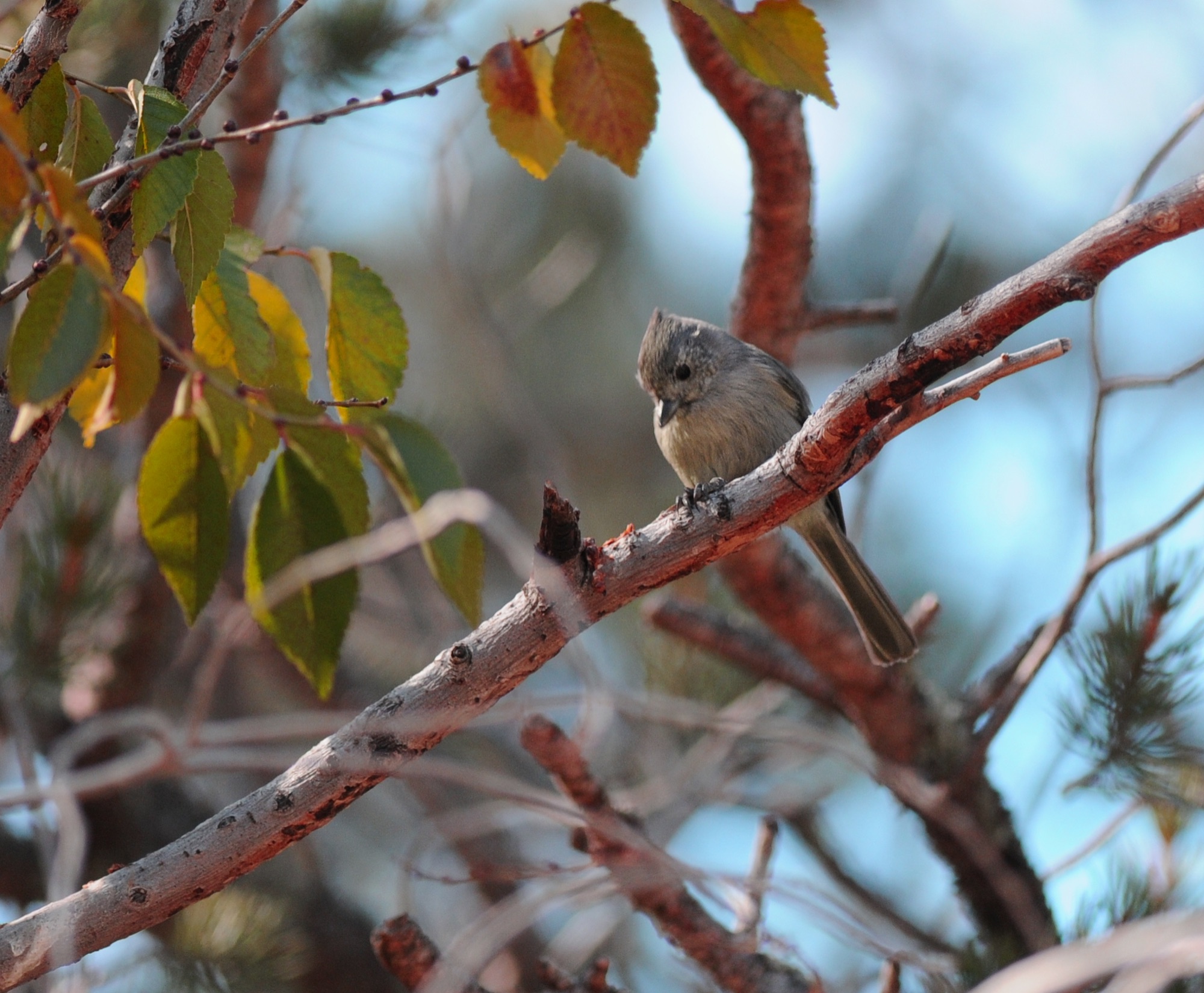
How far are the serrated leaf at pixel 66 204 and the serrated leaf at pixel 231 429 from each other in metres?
0.20

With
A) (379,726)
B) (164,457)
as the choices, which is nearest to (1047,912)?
(379,726)

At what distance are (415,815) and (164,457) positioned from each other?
11.5 ft

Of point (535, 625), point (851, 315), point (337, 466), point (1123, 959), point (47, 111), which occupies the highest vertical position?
point (47, 111)

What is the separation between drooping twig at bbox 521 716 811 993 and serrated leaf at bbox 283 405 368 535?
3.20 ft

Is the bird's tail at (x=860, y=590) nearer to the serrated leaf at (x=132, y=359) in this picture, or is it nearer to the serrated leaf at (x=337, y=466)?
the serrated leaf at (x=337, y=466)

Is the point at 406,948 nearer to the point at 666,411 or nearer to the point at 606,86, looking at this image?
the point at 606,86

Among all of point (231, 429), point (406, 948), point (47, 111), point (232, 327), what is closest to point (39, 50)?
point (47, 111)

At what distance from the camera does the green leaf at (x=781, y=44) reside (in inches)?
66.2

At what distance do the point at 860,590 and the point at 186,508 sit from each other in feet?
8.01

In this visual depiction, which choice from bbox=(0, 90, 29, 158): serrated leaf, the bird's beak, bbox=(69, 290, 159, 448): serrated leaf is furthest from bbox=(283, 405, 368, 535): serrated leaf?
the bird's beak

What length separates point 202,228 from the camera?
163 cm

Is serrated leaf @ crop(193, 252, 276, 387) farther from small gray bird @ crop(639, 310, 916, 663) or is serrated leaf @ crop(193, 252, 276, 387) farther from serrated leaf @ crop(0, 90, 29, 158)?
small gray bird @ crop(639, 310, 916, 663)

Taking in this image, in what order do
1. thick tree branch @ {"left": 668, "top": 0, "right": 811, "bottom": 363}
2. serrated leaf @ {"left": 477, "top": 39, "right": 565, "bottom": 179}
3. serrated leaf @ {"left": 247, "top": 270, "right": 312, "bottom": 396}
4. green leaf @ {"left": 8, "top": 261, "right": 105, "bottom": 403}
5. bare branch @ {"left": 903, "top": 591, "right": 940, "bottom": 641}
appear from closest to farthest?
green leaf @ {"left": 8, "top": 261, "right": 105, "bottom": 403}, serrated leaf @ {"left": 477, "top": 39, "right": 565, "bottom": 179}, serrated leaf @ {"left": 247, "top": 270, "right": 312, "bottom": 396}, thick tree branch @ {"left": 668, "top": 0, "right": 811, "bottom": 363}, bare branch @ {"left": 903, "top": 591, "right": 940, "bottom": 641}

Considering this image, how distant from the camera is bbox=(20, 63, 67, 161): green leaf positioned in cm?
171
